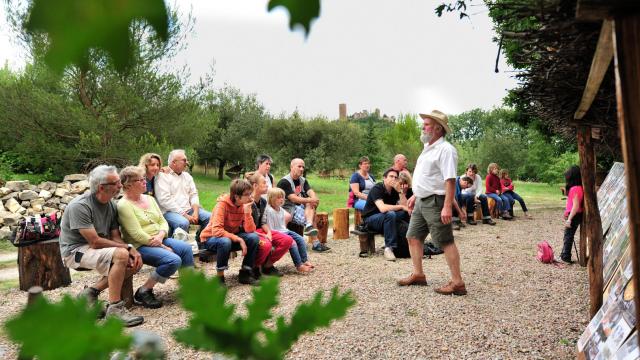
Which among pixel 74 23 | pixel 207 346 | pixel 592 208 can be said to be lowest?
pixel 592 208

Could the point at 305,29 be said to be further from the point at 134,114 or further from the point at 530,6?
the point at 134,114

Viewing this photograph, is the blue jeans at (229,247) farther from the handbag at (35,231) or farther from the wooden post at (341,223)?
the wooden post at (341,223)

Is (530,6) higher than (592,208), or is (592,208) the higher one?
(530,6)

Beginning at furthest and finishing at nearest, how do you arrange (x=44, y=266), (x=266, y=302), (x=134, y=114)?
(x=134, y=114)
(x=44, y=266)
(x=266, y=302)

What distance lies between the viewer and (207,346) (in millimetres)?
343

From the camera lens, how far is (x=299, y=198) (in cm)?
723

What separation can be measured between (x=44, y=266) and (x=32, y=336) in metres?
5.97

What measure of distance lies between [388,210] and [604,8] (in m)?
6.02

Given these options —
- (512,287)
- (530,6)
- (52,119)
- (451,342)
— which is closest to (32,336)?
(530,6)

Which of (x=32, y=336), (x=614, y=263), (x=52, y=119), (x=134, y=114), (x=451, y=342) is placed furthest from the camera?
(x=134, y=114)

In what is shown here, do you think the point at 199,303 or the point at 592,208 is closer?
the point at 199,303

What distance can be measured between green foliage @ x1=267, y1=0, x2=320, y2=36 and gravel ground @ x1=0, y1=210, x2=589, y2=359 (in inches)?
66.2

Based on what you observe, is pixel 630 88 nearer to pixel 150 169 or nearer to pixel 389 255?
pixel 150 169

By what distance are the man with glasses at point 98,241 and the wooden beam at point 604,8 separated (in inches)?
160
